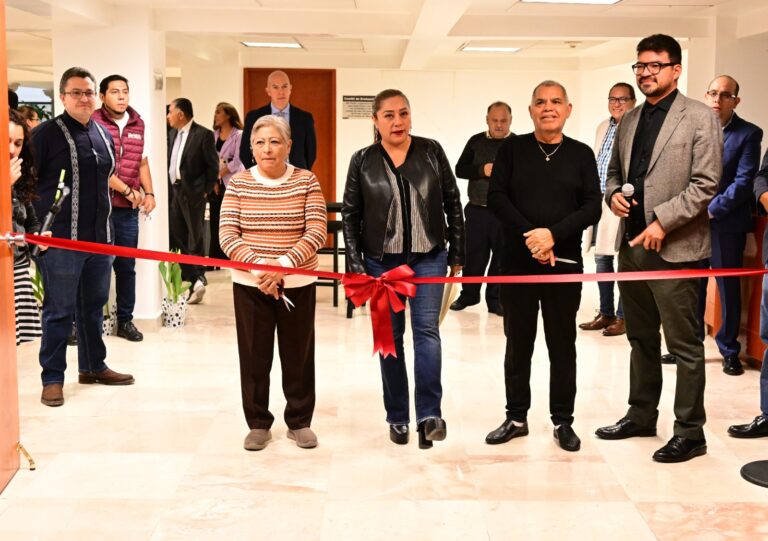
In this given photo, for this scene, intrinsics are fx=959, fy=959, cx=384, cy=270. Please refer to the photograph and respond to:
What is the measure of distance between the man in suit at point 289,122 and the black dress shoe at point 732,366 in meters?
3.33

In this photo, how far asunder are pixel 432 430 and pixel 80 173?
223 cm

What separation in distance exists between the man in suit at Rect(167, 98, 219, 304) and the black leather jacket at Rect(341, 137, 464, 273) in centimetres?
434

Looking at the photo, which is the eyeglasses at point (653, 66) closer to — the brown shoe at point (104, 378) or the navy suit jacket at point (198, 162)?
the brown shoe at point (104, 378)

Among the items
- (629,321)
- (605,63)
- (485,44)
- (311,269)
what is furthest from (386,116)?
(605,63)

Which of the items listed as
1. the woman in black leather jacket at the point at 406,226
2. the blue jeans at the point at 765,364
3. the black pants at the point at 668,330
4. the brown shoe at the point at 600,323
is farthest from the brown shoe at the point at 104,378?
the brown shoe at the point at 600,323

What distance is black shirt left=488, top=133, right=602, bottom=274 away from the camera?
3.97 metres

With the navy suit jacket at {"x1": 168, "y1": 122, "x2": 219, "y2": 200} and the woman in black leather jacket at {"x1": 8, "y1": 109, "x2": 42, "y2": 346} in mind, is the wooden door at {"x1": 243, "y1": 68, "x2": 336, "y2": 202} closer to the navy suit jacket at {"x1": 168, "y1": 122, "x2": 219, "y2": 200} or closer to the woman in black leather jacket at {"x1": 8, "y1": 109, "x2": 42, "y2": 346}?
the navy suit jacket at {"x1": 168, "y1": 122, "x2": 219, "y2": 200}

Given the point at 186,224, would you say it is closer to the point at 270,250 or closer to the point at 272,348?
the point at 272,348

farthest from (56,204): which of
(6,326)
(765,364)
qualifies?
(765,364)

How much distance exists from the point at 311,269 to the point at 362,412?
105 centimetres

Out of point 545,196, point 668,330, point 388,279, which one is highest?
point 545,196

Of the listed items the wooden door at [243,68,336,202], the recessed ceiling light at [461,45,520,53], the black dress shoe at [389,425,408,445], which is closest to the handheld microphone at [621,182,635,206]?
the black dress shoe at [389,425,408,445]

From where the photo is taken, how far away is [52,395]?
4.85 m

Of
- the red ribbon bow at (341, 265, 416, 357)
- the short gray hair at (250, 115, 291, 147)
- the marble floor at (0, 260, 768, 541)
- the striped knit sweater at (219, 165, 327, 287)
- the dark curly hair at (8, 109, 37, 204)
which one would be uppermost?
the short gray hair at (250, 115, 291, 147)
